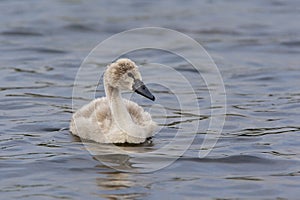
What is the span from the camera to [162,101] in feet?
41.0

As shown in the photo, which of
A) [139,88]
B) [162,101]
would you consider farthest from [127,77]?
[162,101]

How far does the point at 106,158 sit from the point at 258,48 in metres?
7.45

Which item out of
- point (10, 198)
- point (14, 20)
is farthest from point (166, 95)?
point (14, 20)

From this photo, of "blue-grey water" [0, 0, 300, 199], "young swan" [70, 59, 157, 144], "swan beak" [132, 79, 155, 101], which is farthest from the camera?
"young swan" [70, 59, 157, 144]

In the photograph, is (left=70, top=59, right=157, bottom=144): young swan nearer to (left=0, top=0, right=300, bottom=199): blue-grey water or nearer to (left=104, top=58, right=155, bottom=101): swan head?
(left=104, top=58, right=155, bottom=101): swan head

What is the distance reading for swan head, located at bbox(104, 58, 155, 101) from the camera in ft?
33.0

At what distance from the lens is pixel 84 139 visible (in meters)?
10.3

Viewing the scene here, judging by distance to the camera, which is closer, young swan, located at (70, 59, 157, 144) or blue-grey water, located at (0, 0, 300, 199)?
blue-grey water, located at (0, 0, 300, 199)

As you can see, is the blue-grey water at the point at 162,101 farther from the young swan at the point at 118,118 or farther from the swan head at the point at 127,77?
the swan head at the point at 127,77

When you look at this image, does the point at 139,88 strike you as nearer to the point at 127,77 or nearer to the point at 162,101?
the point at 127,77

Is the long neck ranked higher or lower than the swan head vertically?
lower

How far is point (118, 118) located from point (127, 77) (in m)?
0.49

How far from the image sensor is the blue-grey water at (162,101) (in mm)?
8656

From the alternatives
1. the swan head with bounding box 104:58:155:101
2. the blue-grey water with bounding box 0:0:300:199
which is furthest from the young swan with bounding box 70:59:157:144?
the blue-grey water with bounding box 0:0:300:199
